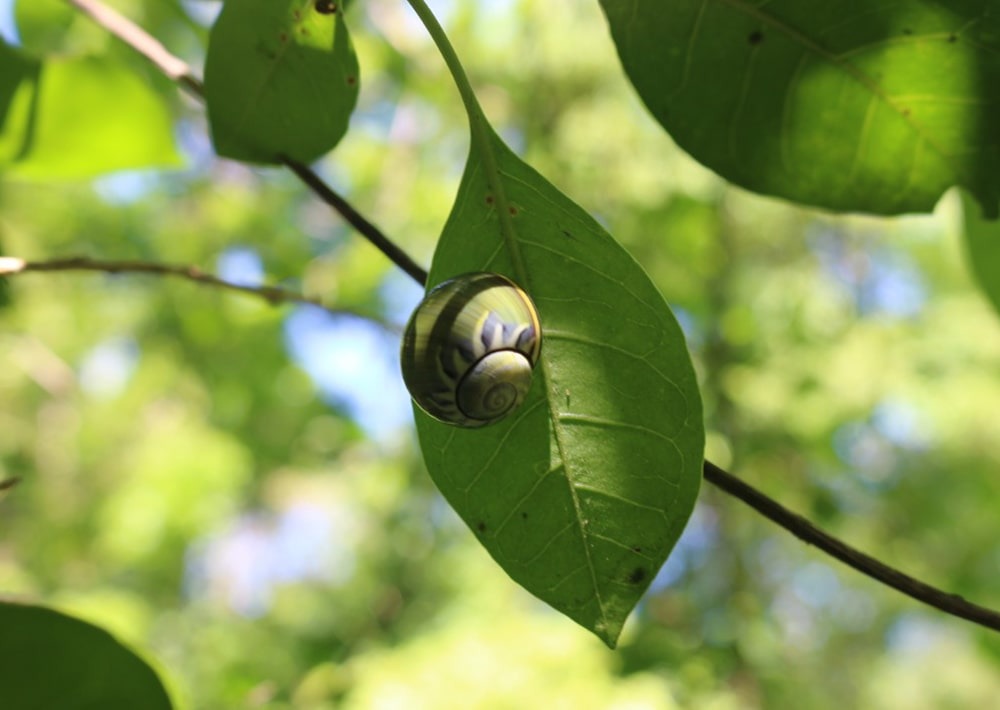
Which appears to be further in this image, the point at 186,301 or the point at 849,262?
A: the point at 849,262

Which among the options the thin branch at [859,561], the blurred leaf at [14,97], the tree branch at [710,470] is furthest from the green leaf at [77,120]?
the thin branch at [859,561]

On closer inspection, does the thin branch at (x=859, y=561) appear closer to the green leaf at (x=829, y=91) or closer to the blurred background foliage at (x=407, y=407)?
the green leaf at (x=829, y=91)

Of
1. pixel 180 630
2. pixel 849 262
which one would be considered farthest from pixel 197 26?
pixel 180 630

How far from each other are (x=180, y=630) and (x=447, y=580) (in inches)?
71.4

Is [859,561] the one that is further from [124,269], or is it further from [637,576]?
[124,269]

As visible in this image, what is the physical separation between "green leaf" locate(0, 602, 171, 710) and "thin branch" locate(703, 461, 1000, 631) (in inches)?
16.2

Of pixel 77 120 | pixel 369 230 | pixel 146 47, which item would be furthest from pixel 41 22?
pixel 369 230

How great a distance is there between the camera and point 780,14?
0.56 metres

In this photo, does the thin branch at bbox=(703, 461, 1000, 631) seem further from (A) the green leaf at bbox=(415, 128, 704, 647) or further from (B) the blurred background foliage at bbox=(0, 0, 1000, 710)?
(B) the blurred background foliage at bbox=(0, 0, 1000, 710)

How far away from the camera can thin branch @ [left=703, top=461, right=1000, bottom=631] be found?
418 mm

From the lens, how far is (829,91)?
58 cm

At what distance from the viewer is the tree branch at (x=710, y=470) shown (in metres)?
0.42

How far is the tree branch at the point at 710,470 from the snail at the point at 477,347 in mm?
41

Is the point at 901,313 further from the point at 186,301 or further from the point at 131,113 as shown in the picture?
the point at 131,113
